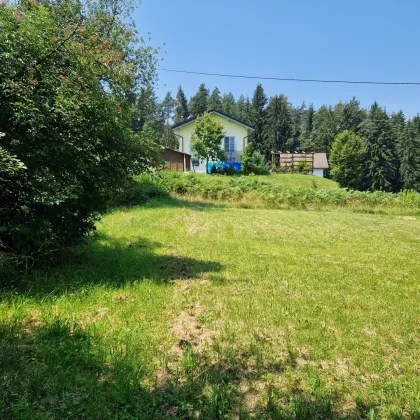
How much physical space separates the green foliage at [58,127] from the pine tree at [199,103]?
232 ft

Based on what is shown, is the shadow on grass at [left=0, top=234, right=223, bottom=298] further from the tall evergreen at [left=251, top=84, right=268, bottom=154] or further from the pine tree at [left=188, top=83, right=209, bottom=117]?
the pine tree at [left=188, top=83, right=209, bottom=117]

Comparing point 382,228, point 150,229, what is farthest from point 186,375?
point 382,228

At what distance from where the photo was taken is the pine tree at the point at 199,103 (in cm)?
7307

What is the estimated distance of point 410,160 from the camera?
154ft

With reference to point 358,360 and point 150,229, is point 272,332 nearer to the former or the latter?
point 358,360

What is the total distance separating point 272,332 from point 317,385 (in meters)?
0.84

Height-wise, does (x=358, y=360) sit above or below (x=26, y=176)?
below

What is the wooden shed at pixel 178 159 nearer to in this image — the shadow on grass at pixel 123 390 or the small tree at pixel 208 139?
the small tree at pixel 208 139

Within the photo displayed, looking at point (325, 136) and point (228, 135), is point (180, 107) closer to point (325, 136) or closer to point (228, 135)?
point (325, 136)

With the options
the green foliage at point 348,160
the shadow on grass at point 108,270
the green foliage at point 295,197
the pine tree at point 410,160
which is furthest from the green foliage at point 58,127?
the pine tree at point 410,160

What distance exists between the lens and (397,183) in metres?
48.2

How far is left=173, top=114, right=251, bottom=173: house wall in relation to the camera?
28953mm

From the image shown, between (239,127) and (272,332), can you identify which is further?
(239,127)

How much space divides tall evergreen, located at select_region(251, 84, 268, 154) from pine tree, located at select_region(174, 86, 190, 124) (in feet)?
63.2
